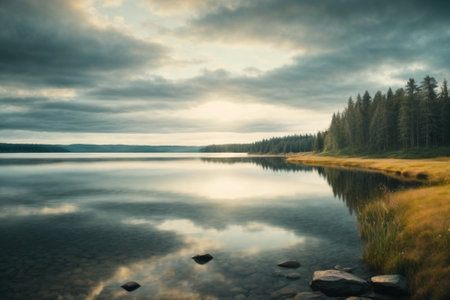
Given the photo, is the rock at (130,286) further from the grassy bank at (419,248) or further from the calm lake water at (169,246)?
the grassy bank at (419,248)

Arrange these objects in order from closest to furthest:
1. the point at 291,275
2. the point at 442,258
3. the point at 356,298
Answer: the point at 356,298 < the point at 442,258 < the point at 291,275

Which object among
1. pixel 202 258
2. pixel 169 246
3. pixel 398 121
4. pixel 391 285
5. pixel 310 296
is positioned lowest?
pixel 169 246

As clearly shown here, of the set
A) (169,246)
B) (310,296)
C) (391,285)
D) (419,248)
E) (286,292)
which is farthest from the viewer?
(169,246)

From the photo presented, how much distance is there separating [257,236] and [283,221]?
15.6ft

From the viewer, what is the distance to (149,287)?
11922 millimetres

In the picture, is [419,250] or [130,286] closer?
[130,286]

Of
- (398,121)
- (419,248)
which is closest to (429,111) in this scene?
(398,121)

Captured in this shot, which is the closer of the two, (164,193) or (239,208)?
(239,208)

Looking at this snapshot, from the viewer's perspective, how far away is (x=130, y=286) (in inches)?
464

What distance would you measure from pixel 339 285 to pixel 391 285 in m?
1.80

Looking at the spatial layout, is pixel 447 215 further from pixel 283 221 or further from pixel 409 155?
pixel 409 155

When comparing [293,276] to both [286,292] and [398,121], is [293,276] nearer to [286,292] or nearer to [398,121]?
[286,292]

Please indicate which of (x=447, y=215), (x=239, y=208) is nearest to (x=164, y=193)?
(x=239, y=208)

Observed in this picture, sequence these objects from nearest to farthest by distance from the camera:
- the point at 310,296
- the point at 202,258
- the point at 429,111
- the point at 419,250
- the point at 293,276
Result: the point at 310,296 → the point at 293,276 → the point at 419,250 → the point at 202,258 → the point at 429,111
